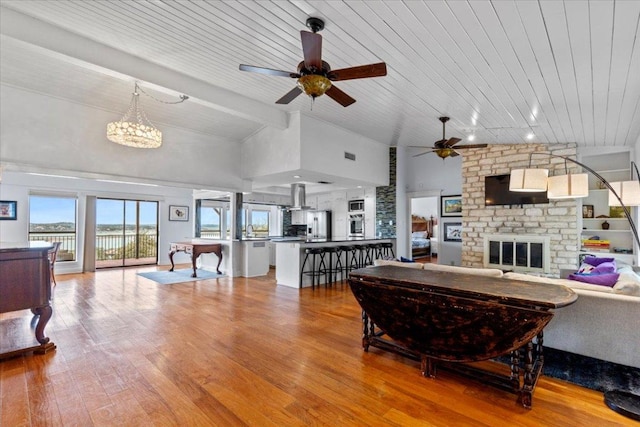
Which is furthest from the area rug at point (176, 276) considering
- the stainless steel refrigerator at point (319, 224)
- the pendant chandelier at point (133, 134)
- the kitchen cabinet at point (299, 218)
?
the kitchen cabinet at point (299, 218)

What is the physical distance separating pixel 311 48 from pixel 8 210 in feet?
25.8

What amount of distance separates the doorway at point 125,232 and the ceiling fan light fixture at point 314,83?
26.0ft

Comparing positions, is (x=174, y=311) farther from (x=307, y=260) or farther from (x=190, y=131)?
(x=190, y=131)

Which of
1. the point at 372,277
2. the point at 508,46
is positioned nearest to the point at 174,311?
the point at 372,277

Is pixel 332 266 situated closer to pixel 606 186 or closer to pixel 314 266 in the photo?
pixel 314 266

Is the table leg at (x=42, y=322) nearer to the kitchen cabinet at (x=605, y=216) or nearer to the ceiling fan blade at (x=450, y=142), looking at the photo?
the ceiling fan blade at (x=450, y=142)

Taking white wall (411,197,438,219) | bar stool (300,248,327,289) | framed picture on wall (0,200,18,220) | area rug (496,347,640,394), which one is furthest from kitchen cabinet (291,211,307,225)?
area rug (496,347,640,394)

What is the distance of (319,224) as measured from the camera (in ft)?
30.9

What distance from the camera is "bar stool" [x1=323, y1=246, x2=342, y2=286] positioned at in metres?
6.21

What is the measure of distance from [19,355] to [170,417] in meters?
1.99

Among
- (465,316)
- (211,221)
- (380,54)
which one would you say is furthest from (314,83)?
(211,221)

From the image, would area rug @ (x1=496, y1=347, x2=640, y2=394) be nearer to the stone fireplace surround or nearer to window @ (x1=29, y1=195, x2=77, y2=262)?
the stone fireplace surround

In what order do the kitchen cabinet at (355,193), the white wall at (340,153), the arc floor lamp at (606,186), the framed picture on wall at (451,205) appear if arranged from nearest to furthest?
the arc floor lamp at (606,186) < the white wall at (340,153) < the framed picture on wall at (451,205) < the kitchen cabinet at (355,193)

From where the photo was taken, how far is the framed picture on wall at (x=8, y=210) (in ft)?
21.5
